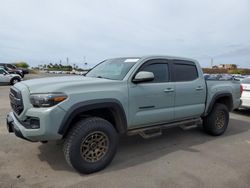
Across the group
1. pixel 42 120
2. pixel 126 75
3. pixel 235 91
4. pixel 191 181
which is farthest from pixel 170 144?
pixel 42 120

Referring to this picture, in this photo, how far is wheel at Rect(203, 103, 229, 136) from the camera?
530cm

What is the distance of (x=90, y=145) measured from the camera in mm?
3389

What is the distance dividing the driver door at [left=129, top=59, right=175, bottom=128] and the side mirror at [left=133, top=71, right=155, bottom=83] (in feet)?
0.30

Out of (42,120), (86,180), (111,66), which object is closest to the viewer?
(42,120)

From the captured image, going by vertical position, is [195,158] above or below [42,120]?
below

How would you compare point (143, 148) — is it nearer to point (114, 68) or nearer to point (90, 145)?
point (90, 145)

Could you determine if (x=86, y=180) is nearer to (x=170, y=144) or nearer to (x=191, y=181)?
(x=191, y=181)

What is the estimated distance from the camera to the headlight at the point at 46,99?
3.00 m

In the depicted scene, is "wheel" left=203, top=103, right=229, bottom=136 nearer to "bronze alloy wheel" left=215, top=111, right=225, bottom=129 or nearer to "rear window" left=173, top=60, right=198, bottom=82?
"bronze alloy wheel" left=215, top=111, right=225, bottom=129

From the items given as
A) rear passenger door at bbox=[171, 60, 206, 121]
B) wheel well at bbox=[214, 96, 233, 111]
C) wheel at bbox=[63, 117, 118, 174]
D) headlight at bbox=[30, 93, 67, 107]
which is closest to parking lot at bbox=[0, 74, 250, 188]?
wheel at bbox=[63, 117, 118, 174]

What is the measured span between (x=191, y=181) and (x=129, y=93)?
1.62 m

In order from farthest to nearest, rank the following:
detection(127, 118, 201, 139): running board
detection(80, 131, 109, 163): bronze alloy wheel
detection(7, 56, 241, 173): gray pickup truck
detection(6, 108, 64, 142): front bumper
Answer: detection(127, 118, 201, 139): running board → detection(80, 131, 109, 163): bronze alloy wheel → detection(7, 56, 241, 173): gray pickup truck → detection(6, 108, 64, 142): front bumper

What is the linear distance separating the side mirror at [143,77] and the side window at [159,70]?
41 cm

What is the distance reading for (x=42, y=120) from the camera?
296 cm
